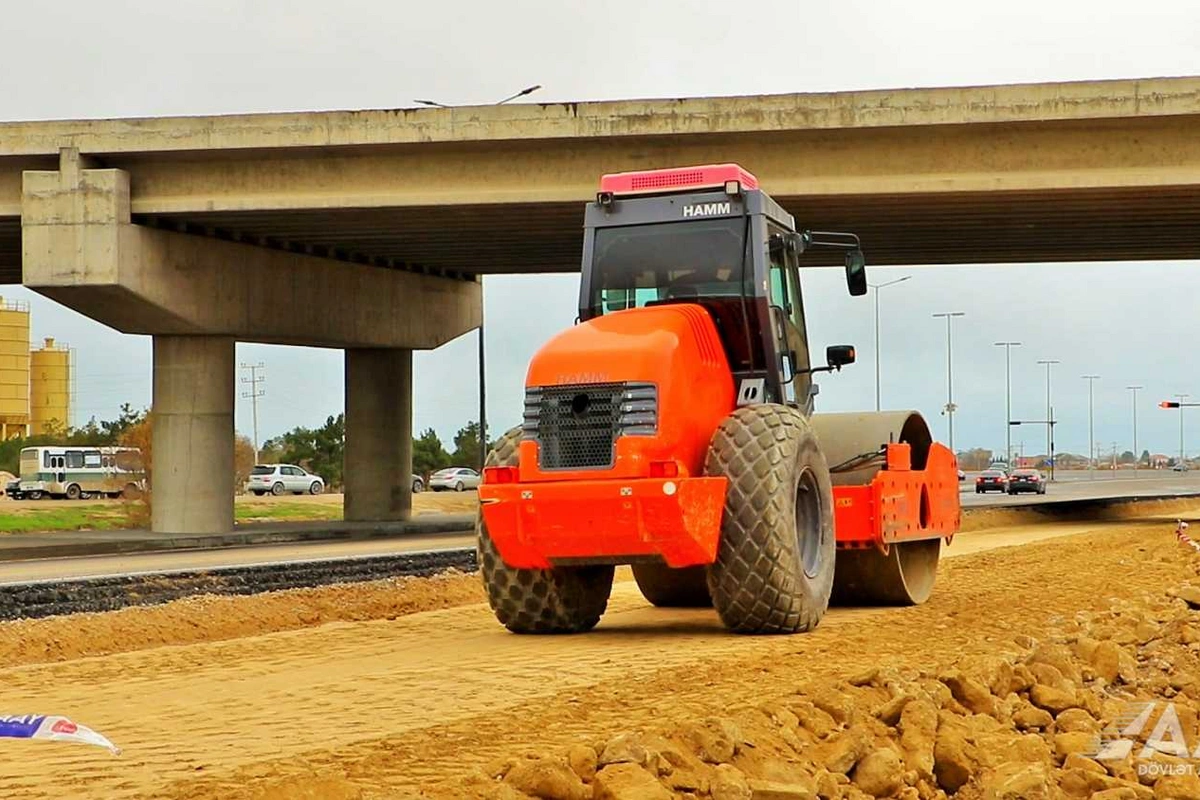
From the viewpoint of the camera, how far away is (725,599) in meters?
13.6

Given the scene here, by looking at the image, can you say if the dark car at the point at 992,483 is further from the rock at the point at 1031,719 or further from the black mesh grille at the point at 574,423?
the rock at the point at 1031,719

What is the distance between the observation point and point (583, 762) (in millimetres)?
7793

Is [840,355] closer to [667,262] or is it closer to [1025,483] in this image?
[667,262]

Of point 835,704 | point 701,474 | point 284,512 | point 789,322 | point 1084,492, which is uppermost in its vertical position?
point 789,322

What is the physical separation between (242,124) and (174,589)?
16.3 meters

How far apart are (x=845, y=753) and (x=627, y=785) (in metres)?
1.50

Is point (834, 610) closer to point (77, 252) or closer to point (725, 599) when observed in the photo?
point (725, 599)

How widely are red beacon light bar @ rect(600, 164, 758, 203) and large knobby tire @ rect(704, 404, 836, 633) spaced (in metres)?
2.04

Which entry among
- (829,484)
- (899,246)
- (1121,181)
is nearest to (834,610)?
(829,484)

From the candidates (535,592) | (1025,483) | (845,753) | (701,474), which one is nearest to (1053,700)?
(845,753)

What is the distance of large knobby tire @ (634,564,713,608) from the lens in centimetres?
1675

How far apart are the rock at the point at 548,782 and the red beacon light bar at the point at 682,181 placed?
769 cm

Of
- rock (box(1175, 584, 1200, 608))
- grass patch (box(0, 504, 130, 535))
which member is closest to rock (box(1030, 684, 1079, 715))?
rock (box(1175, 584, 1200, 608))

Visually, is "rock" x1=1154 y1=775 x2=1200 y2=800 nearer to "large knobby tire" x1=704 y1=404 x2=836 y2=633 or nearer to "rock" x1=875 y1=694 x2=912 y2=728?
"rock" x1=875 y1=694 x2=912 y2=728
